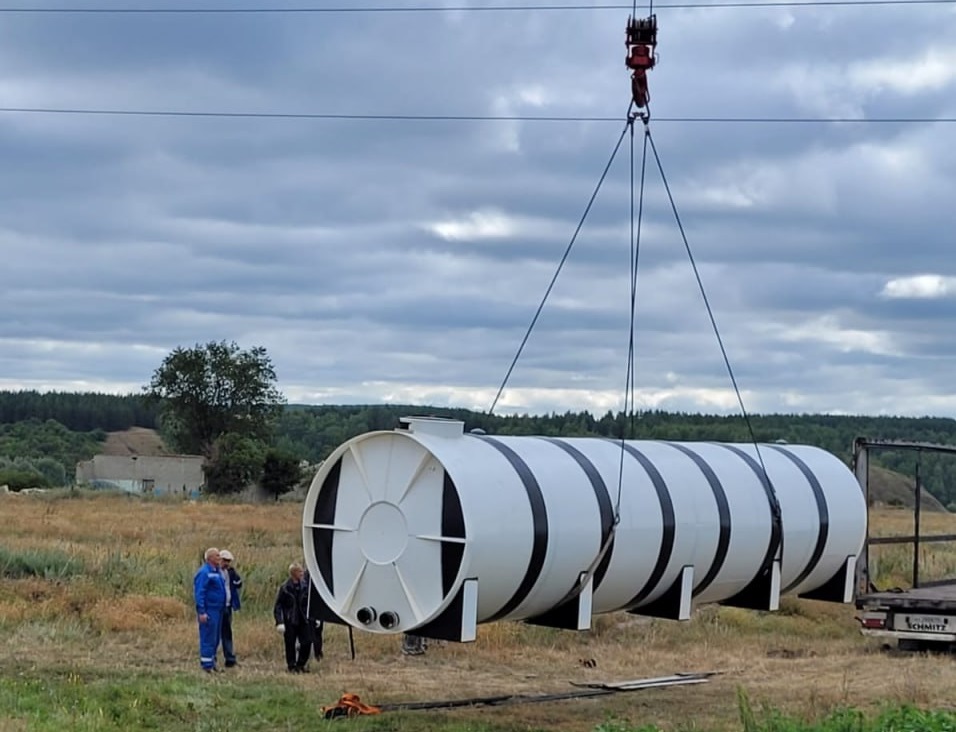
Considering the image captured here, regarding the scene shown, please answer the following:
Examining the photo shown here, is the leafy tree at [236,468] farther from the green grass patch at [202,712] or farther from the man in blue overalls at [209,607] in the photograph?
the green grass patch at [202,712]

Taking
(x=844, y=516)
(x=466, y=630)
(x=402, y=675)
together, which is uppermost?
(x=844, y=516)

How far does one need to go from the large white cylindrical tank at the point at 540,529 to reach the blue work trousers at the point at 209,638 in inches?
195

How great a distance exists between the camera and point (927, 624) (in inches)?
737

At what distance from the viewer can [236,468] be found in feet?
230

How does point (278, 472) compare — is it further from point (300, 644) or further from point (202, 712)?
point (202, 712)

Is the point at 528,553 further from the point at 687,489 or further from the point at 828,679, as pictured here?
the point at 828,679

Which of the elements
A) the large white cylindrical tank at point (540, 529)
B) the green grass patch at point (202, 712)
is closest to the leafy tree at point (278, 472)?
the green grass patch at point (202, 712)

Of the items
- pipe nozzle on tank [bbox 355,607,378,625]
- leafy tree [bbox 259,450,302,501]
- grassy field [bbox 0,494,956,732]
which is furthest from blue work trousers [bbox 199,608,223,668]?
leafy tree [bbox 259,450,302,501]

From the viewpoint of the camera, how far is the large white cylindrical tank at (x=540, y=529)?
1107 cm

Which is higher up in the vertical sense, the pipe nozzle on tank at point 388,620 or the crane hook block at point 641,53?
the crane hook block at point 641,53

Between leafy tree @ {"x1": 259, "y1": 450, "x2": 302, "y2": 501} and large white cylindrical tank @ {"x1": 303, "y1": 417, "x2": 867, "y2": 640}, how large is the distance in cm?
5787

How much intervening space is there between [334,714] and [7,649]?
5.68 meters

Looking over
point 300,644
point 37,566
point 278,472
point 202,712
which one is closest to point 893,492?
point 278,472

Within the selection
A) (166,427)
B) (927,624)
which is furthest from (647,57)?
(166,427)
